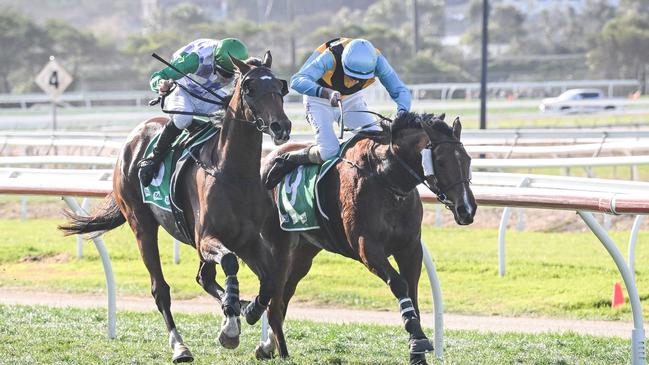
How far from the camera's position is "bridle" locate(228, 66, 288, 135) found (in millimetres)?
6312

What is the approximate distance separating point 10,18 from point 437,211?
48.7 m

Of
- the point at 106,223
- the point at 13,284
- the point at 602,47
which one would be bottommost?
the point at 13,284

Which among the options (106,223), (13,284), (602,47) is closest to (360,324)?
(106,223)

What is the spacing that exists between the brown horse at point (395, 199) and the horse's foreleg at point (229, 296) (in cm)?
65

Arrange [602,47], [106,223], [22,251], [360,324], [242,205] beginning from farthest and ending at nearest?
[602,47] → [22,251] → [360,324] → [106,223] → [242,205]

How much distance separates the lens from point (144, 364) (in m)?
6.62

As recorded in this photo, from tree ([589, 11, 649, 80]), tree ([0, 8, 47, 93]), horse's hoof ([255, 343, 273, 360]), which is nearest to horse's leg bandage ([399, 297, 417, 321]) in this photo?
horse's hoof ([255, 343, 273, 360])

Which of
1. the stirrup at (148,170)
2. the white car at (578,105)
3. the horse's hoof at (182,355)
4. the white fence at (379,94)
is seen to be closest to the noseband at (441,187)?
the horse's hoof at (182,355)

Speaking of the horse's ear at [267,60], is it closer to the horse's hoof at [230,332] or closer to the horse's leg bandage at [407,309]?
the horse's hoof at [230,332]

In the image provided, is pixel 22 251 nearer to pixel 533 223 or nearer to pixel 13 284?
pixel 13 284

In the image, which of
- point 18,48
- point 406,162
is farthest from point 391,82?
point 18,48

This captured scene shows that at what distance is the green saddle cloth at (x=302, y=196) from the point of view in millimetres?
6867

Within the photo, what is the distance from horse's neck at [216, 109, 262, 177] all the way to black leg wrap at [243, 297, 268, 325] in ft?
2.22

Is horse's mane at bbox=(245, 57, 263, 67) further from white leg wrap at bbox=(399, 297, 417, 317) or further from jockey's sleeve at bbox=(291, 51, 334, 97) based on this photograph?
white leg wrap at bbox=(399, 297, 417, 317)
